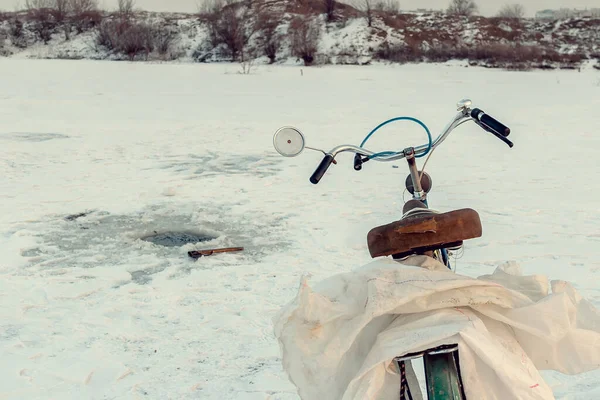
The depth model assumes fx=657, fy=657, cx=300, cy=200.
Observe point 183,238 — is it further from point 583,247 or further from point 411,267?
point 411,267

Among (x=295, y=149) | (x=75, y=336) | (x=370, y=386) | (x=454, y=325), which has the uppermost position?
(x=295, y=149)

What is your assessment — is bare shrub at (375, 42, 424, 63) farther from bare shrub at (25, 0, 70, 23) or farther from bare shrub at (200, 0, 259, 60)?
bare shrub at (25, 0, 70, 23)

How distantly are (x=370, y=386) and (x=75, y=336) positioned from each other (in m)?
2.88

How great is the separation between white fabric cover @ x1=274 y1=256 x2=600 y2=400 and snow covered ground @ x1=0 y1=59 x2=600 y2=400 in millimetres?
1800

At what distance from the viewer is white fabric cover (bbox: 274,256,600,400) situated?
4.50ft

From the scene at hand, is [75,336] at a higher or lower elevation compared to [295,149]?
lower

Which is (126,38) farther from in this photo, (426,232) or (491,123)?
(426,232)

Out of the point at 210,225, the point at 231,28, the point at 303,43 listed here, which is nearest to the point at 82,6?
the point at 231,28

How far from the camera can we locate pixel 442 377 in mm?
1376

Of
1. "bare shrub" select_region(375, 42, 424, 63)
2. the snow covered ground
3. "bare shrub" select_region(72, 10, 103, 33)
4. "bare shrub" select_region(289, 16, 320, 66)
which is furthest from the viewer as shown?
"bare shrub" select_region(72, 10, 103, 33)

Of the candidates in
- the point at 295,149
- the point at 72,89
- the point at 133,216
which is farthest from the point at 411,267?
the point at 72,89

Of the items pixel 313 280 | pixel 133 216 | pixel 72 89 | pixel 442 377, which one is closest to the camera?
pixel 442 377

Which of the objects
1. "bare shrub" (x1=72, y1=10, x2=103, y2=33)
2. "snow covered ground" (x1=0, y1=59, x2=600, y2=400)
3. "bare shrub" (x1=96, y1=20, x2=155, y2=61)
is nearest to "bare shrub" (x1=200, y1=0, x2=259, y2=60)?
"bare shrub" (x1=96, y1=20, x2=155, y2=61)

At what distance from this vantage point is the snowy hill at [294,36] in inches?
1700
